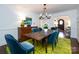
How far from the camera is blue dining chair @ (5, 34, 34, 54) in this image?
4.34 feet

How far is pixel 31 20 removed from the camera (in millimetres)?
1381

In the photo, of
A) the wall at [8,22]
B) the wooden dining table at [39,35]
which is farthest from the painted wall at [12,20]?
the wooden dining table at [39,35]

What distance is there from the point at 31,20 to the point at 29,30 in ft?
0.39

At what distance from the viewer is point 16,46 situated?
1.33m

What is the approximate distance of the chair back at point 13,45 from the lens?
1321 millimetres

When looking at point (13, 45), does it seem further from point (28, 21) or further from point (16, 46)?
point (28, 21)

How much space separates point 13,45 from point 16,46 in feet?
0.12

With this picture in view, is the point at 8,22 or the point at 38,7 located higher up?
the point at 38,7

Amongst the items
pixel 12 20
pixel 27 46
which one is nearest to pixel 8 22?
pixel 12 20

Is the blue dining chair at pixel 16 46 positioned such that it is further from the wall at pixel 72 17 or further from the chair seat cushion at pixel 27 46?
the wall at pixel 72 17
